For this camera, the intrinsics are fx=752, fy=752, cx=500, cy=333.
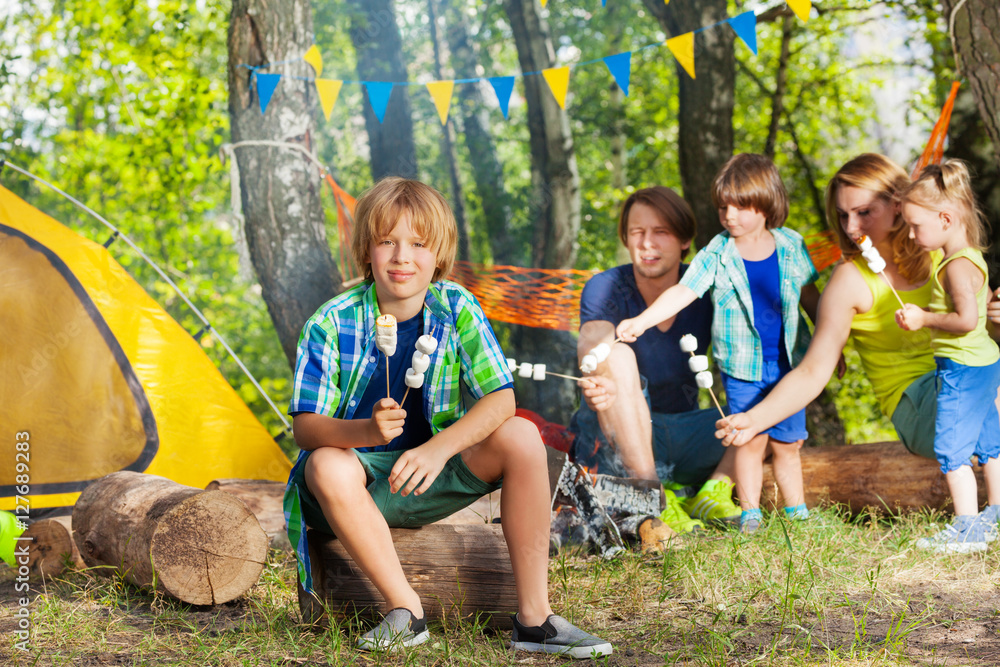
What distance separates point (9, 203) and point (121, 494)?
1290 millimetres

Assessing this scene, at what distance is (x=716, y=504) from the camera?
2387 mm

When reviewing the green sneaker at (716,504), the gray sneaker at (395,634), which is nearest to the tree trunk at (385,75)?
the green sneaker at (716,504)

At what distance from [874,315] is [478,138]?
14.0 feet

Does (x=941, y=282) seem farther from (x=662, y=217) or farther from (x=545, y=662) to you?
(x=545, y=662)

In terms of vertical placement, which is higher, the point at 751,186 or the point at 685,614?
the point at 751,186

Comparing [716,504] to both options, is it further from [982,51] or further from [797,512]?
[982,51]

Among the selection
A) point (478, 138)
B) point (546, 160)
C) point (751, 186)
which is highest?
point (478, 138)

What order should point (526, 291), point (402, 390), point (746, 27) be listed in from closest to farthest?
1. point (402, 390)
2. point (746, 27)
3. point (526, 291)

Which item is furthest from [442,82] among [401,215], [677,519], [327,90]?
[677,519]

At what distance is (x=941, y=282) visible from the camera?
2.25m

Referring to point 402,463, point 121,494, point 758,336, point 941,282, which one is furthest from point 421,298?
point 941,282

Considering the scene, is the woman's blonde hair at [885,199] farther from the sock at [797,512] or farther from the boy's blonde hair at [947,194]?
the sock at [797,512]

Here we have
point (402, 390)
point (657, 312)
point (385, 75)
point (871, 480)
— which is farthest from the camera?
point (385, 75)

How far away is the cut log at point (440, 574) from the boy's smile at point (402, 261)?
536 mm
